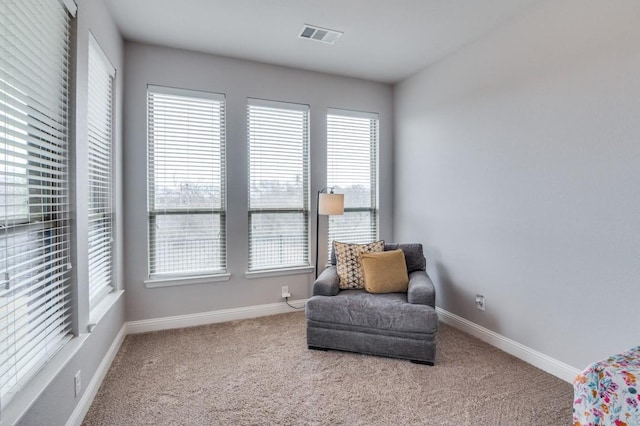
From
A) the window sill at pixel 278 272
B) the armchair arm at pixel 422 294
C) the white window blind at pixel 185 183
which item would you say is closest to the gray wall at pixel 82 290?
the white window blind at pixel 185 183

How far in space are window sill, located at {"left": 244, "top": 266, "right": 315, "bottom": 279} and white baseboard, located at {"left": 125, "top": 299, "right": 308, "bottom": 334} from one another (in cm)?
33

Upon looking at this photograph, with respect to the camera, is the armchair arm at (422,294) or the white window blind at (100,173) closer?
the white window blind at (100,173)

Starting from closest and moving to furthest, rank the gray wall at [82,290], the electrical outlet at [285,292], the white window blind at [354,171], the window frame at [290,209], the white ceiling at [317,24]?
the gray wall at [82,290] → the white ceiling at [317,24] → the window frame at [290,209] → the electrical outlet at [285,292] → the white window blind at [354,171]

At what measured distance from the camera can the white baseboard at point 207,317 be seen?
10.5 ft

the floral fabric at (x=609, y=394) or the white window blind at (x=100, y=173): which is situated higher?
the white window blind at (x=100, y=173)

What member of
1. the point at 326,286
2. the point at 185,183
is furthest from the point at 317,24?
the point at 326,286

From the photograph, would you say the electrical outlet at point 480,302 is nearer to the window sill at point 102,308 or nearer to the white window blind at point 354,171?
the white window blind at point 354,171

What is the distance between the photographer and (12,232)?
1394 millimetres

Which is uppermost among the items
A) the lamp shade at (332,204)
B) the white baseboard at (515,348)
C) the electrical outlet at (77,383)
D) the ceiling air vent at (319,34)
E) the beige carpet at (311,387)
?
the ceiling air vent at (319,34)

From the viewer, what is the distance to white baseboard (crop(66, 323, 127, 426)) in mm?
1851

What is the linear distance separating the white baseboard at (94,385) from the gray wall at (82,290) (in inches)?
1.6

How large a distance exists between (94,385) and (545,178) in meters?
3.50

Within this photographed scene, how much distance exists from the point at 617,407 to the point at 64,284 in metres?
2.72

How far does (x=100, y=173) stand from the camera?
2564mm
